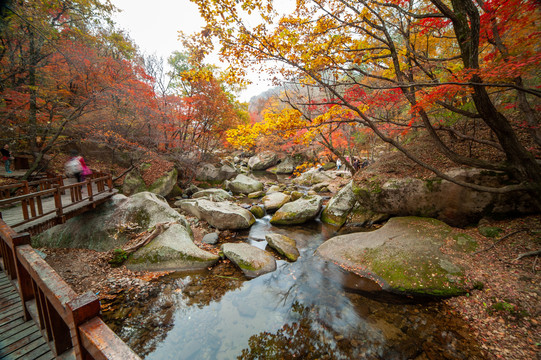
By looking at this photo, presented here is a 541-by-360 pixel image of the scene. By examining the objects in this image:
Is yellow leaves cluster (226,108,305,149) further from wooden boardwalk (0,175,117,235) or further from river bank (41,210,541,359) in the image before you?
wooden boardwalk (0,175,117,235)

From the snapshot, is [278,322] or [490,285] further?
[278,322]

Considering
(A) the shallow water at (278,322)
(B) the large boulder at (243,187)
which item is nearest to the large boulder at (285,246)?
(A) the shallow water at (278,322)

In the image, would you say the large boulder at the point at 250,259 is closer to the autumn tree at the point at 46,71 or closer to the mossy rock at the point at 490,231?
the mossy rock at the point at 490,231

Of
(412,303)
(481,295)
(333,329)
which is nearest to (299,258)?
(333,329)

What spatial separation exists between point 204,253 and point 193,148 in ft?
41.5

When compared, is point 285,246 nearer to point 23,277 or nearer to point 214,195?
point 23,277

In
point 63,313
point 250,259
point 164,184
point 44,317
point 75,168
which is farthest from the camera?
point 164,184

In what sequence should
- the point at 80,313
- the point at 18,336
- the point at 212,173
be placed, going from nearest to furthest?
the point at 80,313 → the point at 18,336 → the point at 212,173

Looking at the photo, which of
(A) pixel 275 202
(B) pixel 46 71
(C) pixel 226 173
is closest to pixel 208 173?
(C) pixel 226 173

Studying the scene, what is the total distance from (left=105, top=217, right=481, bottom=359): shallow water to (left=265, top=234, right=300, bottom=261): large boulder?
1.17 m

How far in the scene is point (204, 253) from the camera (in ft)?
22.5

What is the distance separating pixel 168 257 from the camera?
645 centimetres

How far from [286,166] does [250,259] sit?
24113 mm

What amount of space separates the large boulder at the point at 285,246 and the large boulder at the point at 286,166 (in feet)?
71.1
